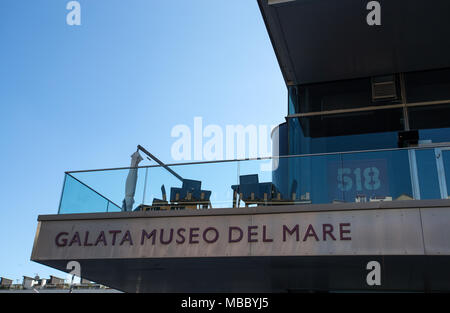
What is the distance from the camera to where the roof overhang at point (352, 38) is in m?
10.2

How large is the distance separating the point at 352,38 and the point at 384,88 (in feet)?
5.42

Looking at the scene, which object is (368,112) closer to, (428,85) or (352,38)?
(428,85)

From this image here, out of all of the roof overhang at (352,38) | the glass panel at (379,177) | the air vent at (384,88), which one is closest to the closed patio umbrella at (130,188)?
the glass panel at (379,177)

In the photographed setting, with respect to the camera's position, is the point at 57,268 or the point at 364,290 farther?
the point at 364,290

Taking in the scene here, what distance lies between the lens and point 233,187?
9.10 m

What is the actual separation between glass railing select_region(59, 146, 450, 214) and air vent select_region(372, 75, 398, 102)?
11.7 feet

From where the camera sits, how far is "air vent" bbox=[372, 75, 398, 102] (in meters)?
11.8

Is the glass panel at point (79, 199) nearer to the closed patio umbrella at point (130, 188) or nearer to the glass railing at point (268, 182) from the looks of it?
the glass railing at point (268, 182)

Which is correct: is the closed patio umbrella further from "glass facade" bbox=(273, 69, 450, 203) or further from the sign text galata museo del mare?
"glass facade" bbox=(273, 69, 450, 203)

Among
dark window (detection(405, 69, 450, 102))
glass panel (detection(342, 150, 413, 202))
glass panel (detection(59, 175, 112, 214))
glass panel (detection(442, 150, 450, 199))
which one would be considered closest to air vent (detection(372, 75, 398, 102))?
dark window (detection(405, 69, 450, 102))

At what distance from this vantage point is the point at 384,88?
Answer: 11.9 m

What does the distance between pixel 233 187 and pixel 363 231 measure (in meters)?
2.45

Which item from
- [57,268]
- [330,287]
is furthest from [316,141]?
[57,268]

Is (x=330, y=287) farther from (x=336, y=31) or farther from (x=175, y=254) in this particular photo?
(x=336, y=31)
